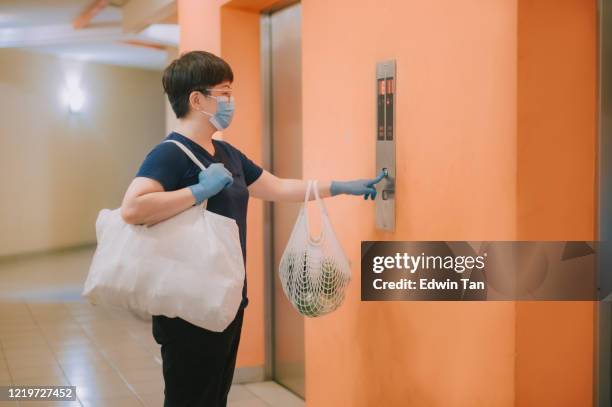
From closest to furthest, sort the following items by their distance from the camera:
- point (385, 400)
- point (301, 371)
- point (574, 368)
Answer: point (574, 368) < point (385, 400) < point (301, 371)

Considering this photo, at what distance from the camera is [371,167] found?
277 cm

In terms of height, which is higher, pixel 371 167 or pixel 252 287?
pixel 371 167

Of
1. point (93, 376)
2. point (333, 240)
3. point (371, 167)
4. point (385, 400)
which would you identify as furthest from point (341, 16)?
point (93, 376)

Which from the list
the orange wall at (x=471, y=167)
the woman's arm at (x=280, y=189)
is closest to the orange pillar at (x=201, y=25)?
the orange wall at (x=471, y=167)

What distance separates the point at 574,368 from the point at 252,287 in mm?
2316

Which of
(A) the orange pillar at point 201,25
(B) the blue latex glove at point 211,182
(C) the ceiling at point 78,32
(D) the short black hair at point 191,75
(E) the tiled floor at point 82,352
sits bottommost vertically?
(E) the tiled floor at point 82,352

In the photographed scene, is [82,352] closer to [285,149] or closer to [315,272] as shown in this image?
[285,149]

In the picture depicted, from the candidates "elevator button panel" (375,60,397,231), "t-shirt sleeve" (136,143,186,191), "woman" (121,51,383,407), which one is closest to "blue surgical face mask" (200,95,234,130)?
"woman" (121,51,383,407)

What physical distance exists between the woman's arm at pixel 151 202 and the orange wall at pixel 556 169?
1.01 metres

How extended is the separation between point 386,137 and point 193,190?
2.68ft

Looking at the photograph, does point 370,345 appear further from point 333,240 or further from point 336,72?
point 336,72

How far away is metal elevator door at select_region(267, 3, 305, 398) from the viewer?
4012 millimetres

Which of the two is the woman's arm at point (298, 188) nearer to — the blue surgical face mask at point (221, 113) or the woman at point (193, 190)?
the woman at point (193, 190)

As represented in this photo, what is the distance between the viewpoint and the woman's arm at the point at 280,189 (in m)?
2.72
